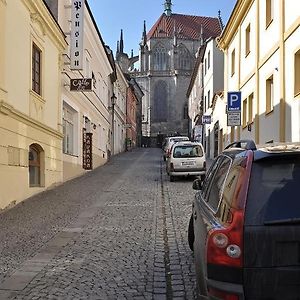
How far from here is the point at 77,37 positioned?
18984mm

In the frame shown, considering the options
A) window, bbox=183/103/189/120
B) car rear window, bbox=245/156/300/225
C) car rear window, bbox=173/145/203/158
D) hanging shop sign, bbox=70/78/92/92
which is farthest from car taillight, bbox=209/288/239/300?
window, bbox=183/103/189/120

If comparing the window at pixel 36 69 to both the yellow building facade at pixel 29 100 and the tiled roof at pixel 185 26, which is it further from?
the tiled roof at pixel 185 26

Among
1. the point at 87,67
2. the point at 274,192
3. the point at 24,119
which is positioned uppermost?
the point at 87,67

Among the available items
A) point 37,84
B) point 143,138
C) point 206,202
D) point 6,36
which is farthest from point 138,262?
point 143,138

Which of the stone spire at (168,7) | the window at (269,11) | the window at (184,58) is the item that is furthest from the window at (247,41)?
the stone spire at (168,7)

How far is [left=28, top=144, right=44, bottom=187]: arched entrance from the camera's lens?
15.1m

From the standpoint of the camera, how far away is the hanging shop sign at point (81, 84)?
62.4 ft

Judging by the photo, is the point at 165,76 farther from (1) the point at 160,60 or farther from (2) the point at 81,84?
(2) the point at 81,84

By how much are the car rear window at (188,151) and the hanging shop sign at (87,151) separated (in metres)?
5.30

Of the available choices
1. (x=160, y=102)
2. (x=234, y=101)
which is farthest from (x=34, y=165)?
(x=160, y=102)

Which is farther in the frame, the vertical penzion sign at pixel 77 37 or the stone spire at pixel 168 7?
the stone spire at pixel 168 7

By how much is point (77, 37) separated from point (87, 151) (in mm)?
7062

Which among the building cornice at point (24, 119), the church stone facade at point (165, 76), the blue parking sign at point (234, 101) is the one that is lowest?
the building cornice at point (24, 119)

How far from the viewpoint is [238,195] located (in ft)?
11.3
